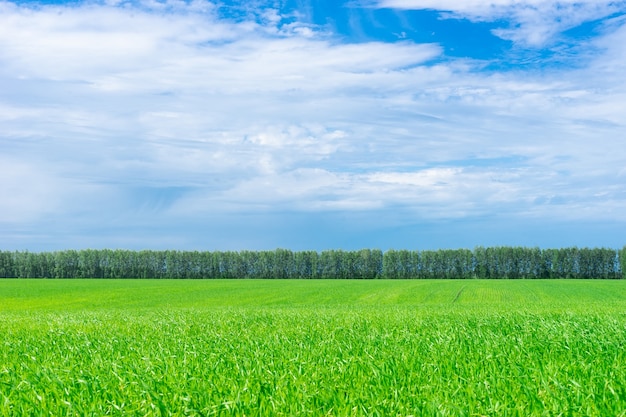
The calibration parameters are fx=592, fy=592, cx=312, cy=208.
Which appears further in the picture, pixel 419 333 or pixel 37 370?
pixel 419 333

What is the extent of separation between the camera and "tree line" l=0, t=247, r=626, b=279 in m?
144

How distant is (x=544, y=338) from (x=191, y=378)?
214 inches

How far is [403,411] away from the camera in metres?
4.89

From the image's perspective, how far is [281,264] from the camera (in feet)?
497

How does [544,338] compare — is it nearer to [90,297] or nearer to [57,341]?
[57,341]

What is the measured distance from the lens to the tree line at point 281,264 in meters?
144

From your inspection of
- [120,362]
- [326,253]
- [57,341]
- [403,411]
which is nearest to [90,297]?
[57,341]

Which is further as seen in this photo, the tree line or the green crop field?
the tree line

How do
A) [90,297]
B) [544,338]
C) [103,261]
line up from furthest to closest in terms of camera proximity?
[103,261] → [90,297] → [544,338]

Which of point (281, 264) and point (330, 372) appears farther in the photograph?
point (281, 264)

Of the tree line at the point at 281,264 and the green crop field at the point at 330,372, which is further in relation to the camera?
the tree line at the point at 281,264

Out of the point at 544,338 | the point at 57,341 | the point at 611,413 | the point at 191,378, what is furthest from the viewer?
the point at 57,341

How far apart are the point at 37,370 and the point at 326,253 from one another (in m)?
146

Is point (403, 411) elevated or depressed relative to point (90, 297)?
elevated
